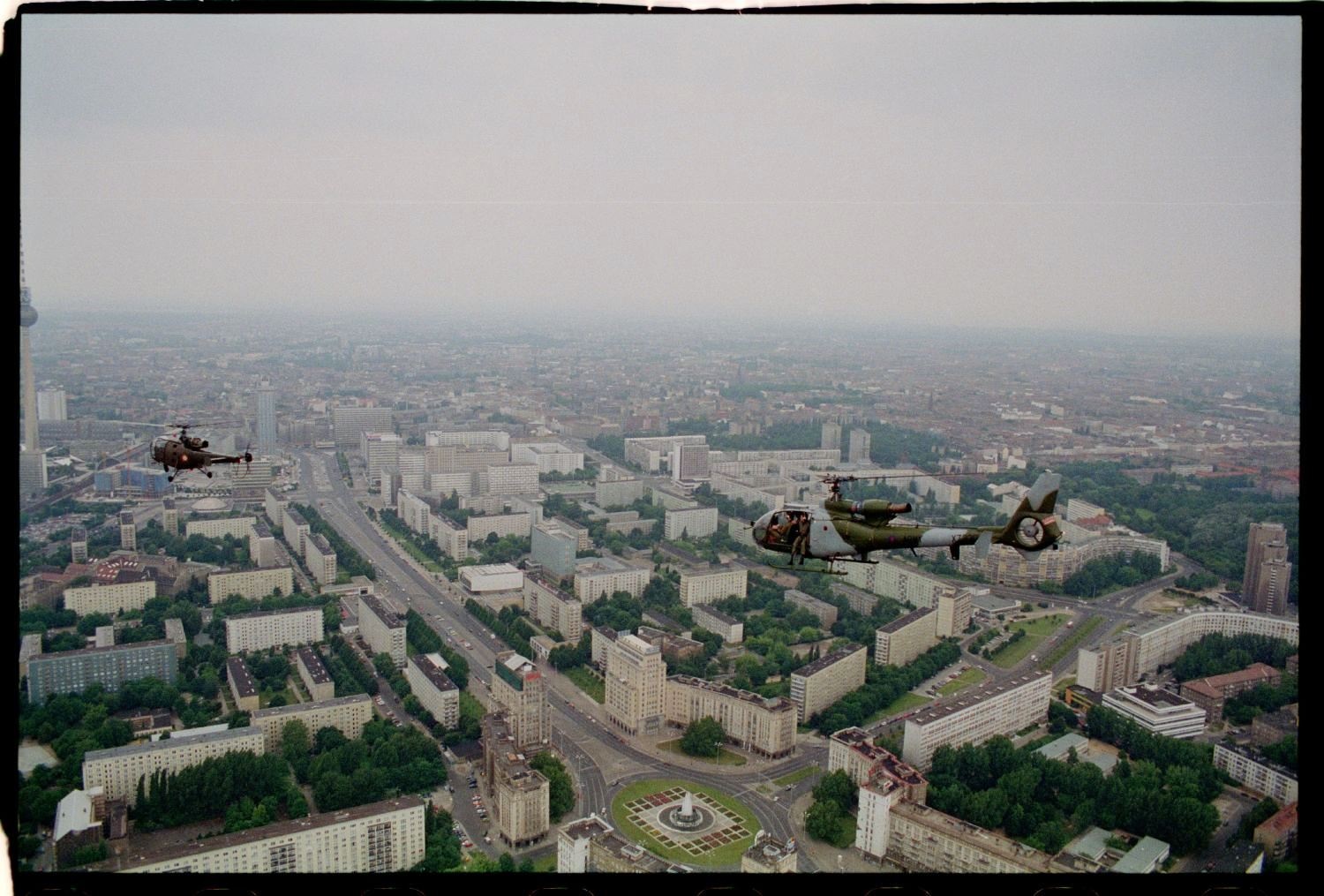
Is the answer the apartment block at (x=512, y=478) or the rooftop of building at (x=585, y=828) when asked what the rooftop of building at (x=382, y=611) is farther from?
the rooftop of building at (x=585, y=828)

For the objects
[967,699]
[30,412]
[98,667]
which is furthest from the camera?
[967,699]

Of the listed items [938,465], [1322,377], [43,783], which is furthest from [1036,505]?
[43,783]

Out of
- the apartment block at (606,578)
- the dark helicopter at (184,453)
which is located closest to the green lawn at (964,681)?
the apartment block at (606,578)

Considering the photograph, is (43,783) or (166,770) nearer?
(43,783)

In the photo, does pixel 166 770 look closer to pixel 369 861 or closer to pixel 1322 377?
pixel 369 861

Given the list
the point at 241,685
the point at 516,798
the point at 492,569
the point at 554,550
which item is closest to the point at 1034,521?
the point at 516,798

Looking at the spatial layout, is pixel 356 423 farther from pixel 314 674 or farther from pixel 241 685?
pixel 241 685
